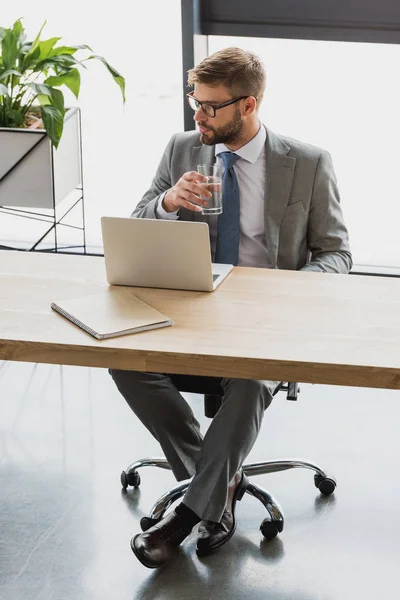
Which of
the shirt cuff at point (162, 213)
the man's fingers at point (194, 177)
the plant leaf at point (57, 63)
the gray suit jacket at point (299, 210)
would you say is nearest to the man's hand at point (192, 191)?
the man's fingers at point (194, 177)

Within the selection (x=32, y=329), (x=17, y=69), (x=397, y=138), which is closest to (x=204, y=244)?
(x=32, y=329)

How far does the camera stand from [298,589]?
2537mm

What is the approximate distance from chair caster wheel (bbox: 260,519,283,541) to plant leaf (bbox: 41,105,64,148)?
5.60ft

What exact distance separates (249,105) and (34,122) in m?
1.32

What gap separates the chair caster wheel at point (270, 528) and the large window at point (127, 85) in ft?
7.08

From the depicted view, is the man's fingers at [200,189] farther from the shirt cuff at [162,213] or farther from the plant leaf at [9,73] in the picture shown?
the plant leaf at [9,73]

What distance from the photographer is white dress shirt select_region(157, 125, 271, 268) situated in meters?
2.97

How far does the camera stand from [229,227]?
9.66 ft

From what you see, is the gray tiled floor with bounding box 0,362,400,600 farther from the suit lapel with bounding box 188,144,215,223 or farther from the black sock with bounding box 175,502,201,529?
the suit lapel with bounding box 188,144,215,223

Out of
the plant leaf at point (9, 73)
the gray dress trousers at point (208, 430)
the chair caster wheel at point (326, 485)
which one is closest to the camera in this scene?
the gray dress trousers at point (208, 430)

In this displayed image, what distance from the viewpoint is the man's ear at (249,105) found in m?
2.90

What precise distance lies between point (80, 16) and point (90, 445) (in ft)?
6.72

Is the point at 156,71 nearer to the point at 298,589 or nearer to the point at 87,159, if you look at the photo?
the point at 87,159

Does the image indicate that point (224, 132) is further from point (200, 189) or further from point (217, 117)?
point (200, 189)
